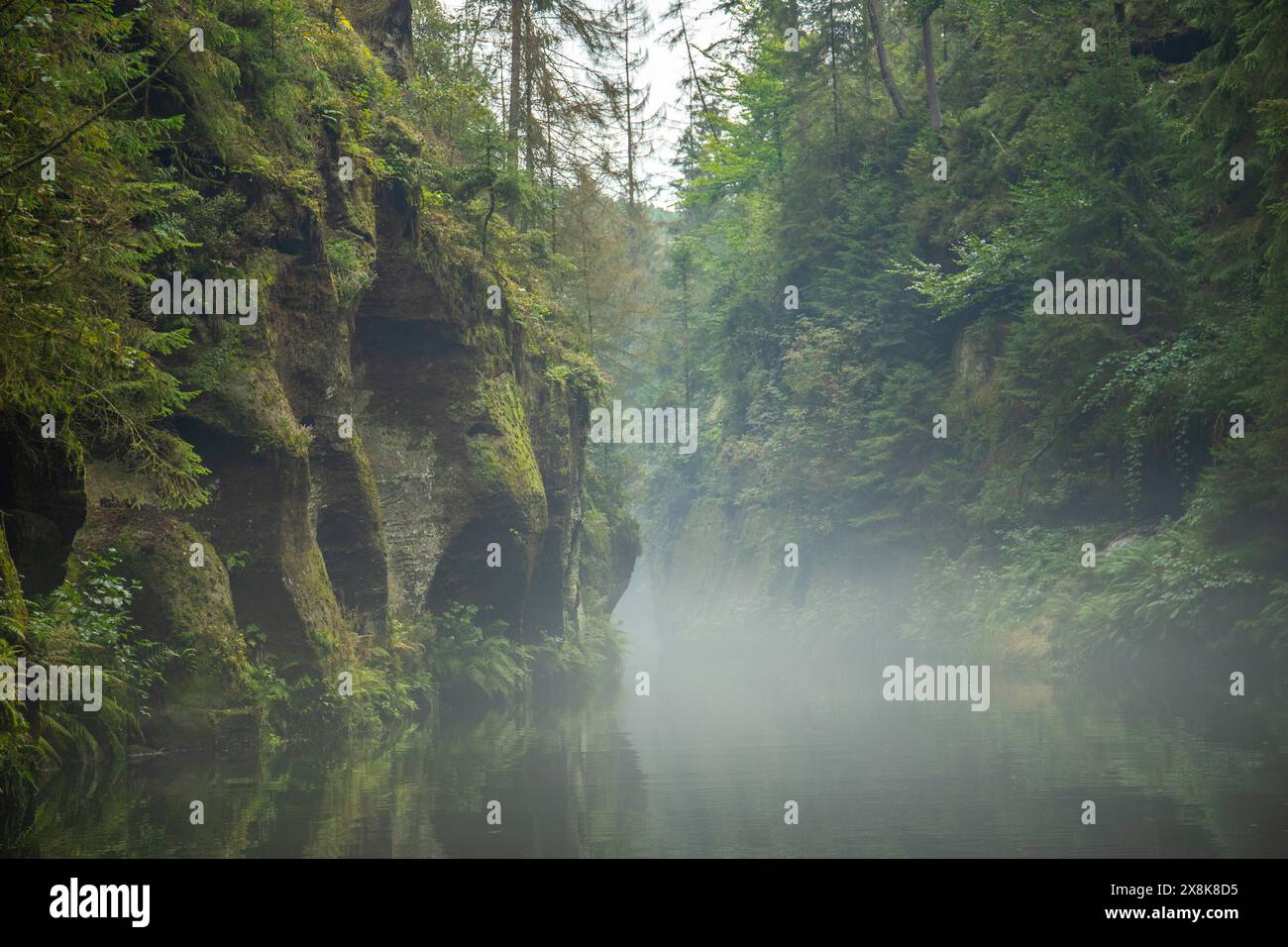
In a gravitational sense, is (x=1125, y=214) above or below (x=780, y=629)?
above

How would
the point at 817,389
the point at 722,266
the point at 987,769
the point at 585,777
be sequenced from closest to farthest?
the point at 987,769 → the point at 585,777 → the point at 817,389 → the point at 722,266

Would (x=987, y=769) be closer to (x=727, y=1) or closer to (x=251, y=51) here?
(x=251, y=51)

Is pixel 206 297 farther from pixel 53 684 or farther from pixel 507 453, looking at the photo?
pixel 507 453

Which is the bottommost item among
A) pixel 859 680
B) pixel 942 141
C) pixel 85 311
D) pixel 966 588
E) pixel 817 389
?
pixel 859 680

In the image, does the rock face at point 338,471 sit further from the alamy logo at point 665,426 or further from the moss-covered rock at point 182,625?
the alamy logo at point 665,426

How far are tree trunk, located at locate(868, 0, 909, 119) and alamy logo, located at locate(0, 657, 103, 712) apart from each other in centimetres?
2989

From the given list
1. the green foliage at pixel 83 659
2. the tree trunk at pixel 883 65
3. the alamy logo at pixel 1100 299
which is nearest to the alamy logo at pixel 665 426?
the tree trunk at pixel 883 65

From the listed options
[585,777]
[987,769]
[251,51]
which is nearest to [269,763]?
[585,777]

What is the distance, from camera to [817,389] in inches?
1400

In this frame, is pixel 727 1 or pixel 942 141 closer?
pixel 727 1

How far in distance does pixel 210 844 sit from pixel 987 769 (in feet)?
22.7

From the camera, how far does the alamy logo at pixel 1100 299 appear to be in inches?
899
